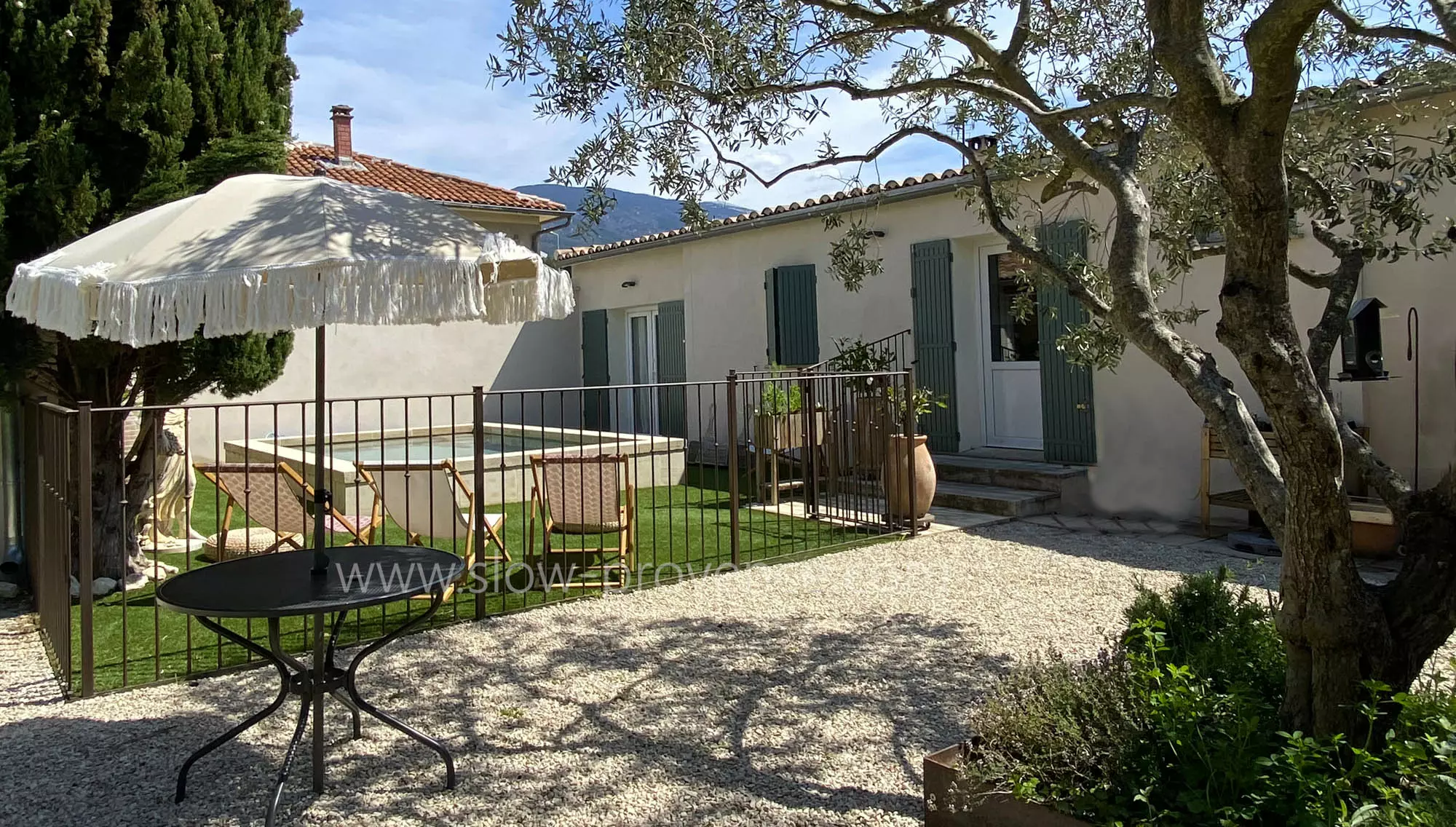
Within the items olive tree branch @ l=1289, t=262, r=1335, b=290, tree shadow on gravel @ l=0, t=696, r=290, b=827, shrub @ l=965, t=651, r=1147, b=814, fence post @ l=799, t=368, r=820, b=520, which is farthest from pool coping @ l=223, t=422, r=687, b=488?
shrub @ l=965, t=651, r=1147, b=814

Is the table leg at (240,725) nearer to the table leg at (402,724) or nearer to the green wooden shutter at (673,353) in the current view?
the table leg at (402,724)

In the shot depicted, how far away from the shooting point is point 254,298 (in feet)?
9.55

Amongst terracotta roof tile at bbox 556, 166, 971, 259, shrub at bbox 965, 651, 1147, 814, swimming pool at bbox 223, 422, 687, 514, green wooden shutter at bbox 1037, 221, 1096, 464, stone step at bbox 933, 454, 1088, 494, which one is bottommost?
shrub at bbox 965, 651, 1147, 814

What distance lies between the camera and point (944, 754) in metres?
2.88

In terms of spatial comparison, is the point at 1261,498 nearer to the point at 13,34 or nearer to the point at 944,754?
the point at 944,754

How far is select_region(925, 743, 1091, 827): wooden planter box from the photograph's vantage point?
2.51 m

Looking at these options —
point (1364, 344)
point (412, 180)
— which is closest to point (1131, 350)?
point (1364, 344)

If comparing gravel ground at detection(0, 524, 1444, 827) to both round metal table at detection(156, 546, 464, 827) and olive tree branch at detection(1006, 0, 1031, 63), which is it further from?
olive tree branch at detection(1006, 0, 1031, 63)

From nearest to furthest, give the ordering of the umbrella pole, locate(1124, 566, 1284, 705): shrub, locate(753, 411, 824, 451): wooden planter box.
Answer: locate(1124, 566, 1284, 705): shrub < the umbrella pole < locate(753, 411, 824, 451): wooden planter box

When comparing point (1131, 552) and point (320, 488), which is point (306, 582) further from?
point (1131, 552)

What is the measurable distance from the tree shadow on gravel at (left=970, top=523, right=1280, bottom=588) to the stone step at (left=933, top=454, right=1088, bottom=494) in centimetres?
73

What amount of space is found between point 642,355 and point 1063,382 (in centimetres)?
773

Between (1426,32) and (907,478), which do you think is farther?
(907,478)

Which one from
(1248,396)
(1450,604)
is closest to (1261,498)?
(1450,604)
